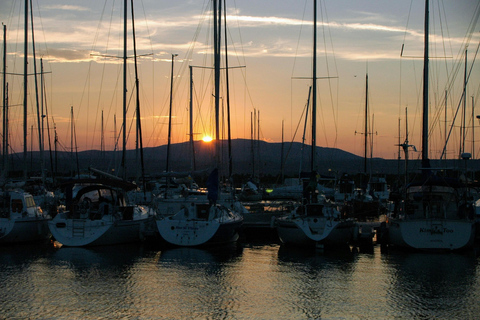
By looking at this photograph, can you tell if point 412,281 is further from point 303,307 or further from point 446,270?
point 303,307

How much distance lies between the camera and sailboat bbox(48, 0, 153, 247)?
26.1m

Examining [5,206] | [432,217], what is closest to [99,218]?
[5,206]

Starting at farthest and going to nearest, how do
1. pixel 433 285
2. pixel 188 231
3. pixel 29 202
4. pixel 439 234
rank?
pixel 29 202 → pixel 188 231 → pixel 439 234 → pixel 433 285

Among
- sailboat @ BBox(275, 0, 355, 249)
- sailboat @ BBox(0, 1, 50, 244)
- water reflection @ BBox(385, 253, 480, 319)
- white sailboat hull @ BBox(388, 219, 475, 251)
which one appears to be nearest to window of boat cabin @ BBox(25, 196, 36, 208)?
sailboat @ BBox(0, 1, 50, 244)

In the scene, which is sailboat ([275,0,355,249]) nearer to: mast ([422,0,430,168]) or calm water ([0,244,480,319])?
calm water ([0,244,480,319])

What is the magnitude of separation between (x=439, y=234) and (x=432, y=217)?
3.36 feet

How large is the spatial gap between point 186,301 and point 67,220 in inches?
430

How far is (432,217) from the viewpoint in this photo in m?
25.4

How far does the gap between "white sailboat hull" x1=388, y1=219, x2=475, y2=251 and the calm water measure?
0.45m

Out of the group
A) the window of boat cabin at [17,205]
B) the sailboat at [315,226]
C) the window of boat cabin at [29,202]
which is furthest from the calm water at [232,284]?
the window of boat cabin at [29,202]

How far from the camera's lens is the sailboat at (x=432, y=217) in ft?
80.6

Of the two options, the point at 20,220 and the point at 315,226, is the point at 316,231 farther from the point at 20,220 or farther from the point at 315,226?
the point at 20,220

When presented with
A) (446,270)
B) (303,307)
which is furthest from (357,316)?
(446,270)

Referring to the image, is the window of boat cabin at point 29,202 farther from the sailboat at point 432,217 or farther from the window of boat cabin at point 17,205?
the sailboat at point 432,217
